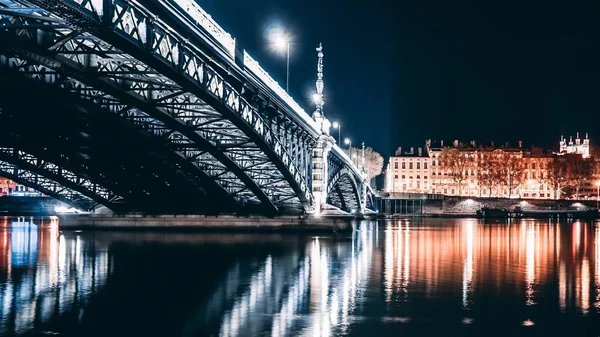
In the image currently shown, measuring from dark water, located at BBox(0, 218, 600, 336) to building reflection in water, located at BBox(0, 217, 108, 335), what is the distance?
1.7 inches

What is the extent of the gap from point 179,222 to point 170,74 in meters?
36.3

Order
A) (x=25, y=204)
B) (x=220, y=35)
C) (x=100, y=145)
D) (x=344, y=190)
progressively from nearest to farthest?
(x=220, y=35), (x=100, y=145), (x=344, y=190), (x=25, y=204)

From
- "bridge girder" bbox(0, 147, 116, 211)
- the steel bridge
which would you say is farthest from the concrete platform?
"bridge girder" bbox(0, 147, 116, 211)

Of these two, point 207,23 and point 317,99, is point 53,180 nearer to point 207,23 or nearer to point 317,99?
point 317,99

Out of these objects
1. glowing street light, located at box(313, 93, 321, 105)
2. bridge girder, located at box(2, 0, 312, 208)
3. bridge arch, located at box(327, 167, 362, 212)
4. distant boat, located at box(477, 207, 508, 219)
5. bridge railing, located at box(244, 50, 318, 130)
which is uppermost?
glowing street light, located at box(313, 93, 321, 105)

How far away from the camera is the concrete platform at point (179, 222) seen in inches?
2621

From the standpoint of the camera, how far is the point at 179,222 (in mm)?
70000

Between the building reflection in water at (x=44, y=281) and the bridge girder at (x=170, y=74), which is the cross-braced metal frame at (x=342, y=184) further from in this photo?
the building reflection in water at (x=44, y=281)

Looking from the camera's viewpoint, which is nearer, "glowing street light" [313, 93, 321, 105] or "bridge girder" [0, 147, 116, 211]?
"bridge girder" [0, 147, 116, 211]

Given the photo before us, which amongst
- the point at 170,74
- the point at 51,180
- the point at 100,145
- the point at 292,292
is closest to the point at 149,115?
the point at 100,145

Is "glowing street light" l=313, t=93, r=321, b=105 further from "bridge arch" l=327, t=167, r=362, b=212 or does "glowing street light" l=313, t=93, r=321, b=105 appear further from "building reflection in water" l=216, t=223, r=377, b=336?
"building reflection in water" l=216, t=223, r=377, b=336

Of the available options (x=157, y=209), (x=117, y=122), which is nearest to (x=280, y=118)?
(x=117, y=122)

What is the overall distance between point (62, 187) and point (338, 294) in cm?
5601

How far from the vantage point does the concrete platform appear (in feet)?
218
